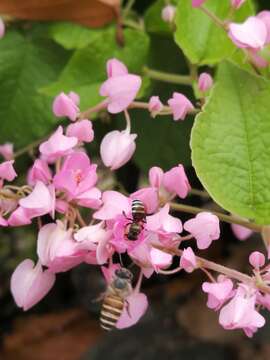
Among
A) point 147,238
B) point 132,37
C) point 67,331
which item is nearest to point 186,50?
point 132,37

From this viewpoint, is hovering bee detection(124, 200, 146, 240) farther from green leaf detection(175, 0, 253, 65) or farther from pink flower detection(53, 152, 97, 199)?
green leaf detection(175, 0, 253, 65)

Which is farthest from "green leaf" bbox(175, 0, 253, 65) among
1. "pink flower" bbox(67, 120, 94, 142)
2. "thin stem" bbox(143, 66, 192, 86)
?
"pink flower" bbox(67, 120, 94, 142)

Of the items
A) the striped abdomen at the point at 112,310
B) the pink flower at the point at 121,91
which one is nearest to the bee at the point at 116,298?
the striped abdomen at the point at 112,310

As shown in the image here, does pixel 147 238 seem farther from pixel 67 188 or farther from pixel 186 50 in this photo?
pixel 186 50

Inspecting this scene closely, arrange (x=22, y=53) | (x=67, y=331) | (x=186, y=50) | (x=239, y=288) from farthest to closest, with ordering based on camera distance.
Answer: (x=67, y=331) → (x=22, y=53) → (x=186, y=50) → (x=239, y=288)

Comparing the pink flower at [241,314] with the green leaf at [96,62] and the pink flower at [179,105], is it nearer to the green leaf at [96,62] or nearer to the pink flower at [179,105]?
the pink flower at [179,105]

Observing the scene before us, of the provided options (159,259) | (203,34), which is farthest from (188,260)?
(203,34)
